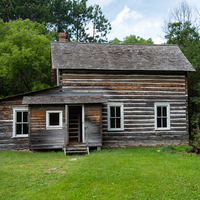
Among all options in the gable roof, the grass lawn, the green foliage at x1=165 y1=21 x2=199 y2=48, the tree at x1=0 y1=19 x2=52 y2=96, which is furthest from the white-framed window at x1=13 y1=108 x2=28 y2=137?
the green foliage at x1=165 y1=21 x2=199 y2=48

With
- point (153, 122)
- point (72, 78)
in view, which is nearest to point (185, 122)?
point (153, 122)

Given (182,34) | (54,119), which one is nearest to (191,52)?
(182,34)

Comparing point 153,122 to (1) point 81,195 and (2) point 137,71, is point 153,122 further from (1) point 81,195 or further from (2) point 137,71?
(1) point 81,195

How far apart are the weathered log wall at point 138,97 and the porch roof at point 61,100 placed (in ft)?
3.32

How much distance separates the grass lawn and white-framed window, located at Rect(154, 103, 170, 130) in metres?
4.16

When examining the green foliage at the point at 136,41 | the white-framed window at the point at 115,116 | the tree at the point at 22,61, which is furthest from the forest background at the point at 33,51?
the green foliage at the point at 136,41

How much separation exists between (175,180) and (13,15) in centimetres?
3200

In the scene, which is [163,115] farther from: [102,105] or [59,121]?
[59,121]

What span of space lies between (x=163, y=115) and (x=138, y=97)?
2.15 metres

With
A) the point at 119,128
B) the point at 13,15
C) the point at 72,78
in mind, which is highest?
the point at 13,15

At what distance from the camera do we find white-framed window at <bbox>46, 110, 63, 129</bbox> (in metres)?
12.5

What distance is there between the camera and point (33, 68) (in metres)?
22.1

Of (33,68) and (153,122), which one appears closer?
(153,122)

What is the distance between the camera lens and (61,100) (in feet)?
41.0
